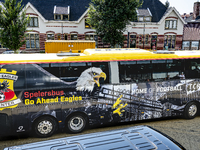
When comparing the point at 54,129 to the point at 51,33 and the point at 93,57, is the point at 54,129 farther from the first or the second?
the point at 51,33

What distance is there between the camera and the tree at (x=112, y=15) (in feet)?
71.3

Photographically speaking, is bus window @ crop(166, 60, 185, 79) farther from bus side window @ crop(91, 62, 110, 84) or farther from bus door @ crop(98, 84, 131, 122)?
bus side window @ crop(91, 62, 110, 84)

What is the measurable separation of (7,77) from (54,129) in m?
2.75

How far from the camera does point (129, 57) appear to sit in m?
8.07

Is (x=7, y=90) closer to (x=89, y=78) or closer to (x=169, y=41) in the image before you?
(x=89, y=78)

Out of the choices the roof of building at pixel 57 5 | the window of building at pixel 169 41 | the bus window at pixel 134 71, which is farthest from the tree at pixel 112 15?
the bus window at pixel 134 71

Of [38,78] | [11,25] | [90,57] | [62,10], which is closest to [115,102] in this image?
[90,57]

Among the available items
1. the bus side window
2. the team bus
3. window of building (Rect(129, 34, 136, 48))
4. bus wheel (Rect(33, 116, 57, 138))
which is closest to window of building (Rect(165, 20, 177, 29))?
window of building (Rect(129, 34, 136, 48))

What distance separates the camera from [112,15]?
22016 millimetres

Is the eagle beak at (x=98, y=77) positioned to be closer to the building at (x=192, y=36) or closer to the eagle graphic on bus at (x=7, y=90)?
the eagle graphic on bus at (x=7, y=90)

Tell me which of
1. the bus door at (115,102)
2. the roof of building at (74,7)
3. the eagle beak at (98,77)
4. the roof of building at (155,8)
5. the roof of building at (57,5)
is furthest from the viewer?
the roof of building at (155,8)

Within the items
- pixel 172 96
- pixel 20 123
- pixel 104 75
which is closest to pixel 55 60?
pixel 104 75

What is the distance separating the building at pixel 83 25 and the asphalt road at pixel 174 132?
22.0 metres

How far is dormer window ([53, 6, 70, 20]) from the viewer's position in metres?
28.8
